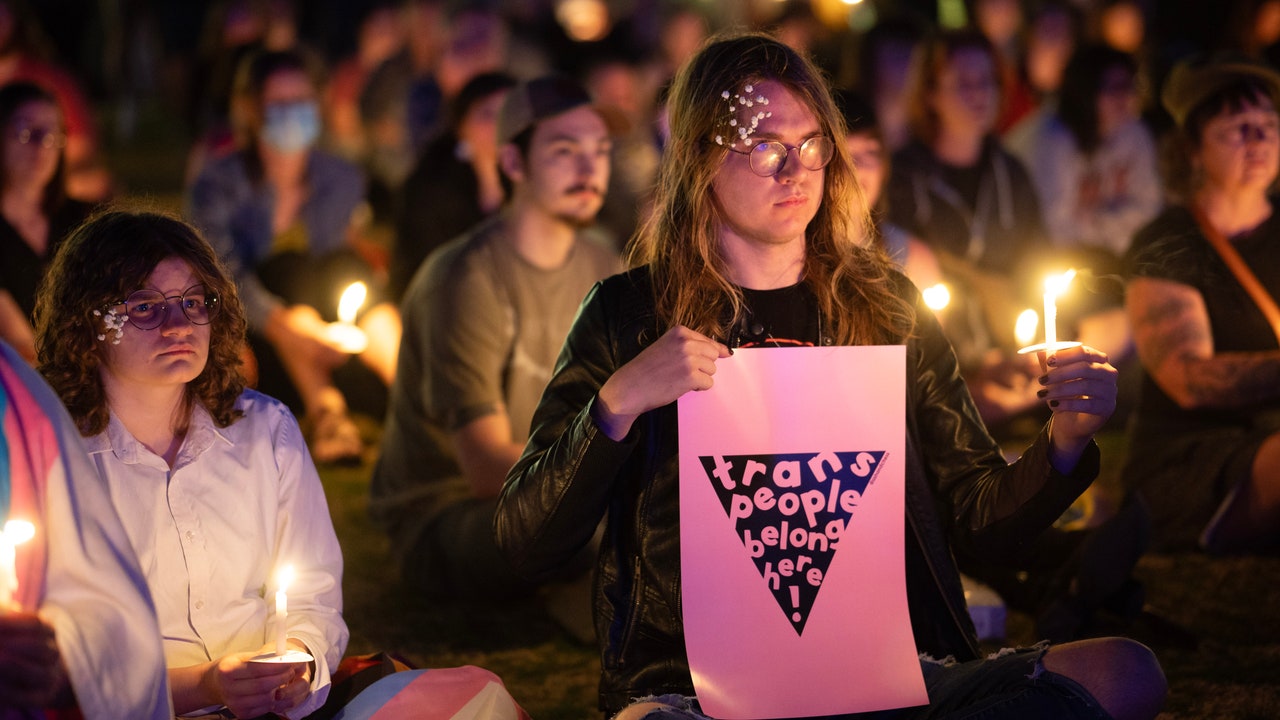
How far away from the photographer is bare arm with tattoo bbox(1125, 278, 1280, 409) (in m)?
4.51

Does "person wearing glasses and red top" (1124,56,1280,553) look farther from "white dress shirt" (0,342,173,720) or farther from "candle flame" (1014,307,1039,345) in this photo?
"white dress shirt" (0,342,173,720)

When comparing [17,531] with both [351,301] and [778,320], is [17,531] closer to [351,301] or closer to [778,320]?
[778,320]

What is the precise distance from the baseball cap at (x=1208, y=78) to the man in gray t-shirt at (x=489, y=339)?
1.97 metres

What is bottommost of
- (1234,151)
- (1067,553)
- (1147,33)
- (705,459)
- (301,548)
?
(1067,553)

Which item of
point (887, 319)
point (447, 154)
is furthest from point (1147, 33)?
point (887, 319)

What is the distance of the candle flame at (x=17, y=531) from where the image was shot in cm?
208

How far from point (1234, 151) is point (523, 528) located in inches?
120

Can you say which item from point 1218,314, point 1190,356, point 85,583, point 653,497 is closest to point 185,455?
point 85,583

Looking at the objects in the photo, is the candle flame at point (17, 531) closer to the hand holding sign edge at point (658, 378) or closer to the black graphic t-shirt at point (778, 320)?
the hand holding sign edge at point (658, 378)

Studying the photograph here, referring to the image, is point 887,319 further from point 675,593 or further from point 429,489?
point 429,489

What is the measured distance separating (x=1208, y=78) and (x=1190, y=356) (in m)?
0.94

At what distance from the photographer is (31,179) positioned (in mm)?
5523

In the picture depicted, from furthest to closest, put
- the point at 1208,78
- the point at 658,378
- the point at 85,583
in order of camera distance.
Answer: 1. the point at 1208,78
2. the point at 658,378
3. the point at 85,583

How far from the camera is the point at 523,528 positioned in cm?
275
